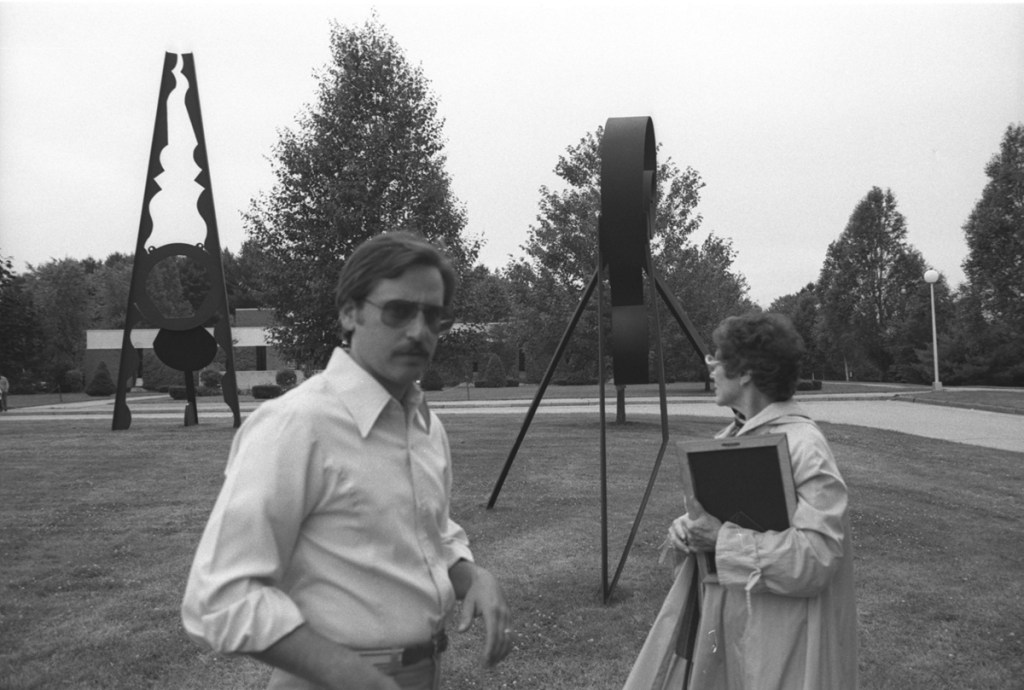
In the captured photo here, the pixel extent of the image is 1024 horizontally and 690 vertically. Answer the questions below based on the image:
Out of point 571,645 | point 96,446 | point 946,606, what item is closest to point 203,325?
point 96,446

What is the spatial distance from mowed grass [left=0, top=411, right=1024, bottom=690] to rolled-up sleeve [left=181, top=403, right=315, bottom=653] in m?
3.52

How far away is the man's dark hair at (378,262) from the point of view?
72.1 inches

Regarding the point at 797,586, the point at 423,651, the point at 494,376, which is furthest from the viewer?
the point at 494,376

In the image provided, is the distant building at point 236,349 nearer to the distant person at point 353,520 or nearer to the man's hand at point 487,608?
the man's hand at point 487,608

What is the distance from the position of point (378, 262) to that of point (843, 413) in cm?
2159

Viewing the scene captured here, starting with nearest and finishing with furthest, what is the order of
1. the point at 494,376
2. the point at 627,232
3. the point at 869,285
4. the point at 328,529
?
the point at 328,529 < the point at 627,232 < the point at 494,376 < the point at 869,285

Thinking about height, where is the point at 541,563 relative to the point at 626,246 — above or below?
below

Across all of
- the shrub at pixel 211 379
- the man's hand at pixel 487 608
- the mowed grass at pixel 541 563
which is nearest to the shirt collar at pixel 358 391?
the man's hand at pixel 487 608

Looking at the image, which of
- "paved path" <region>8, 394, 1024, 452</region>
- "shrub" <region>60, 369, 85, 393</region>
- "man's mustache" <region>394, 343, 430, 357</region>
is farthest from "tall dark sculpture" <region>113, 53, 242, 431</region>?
"shrub" <region>60, 369, 85, 393</region>

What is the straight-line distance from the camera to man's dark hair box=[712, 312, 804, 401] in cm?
A: 292

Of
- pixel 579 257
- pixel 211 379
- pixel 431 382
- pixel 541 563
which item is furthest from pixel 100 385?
pixel 541 563

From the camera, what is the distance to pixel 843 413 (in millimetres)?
21453

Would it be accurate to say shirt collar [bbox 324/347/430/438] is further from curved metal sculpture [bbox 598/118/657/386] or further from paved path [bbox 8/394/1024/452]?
paved path [bbox 8/394/1024/452]

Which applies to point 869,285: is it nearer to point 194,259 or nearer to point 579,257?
point 579,257
